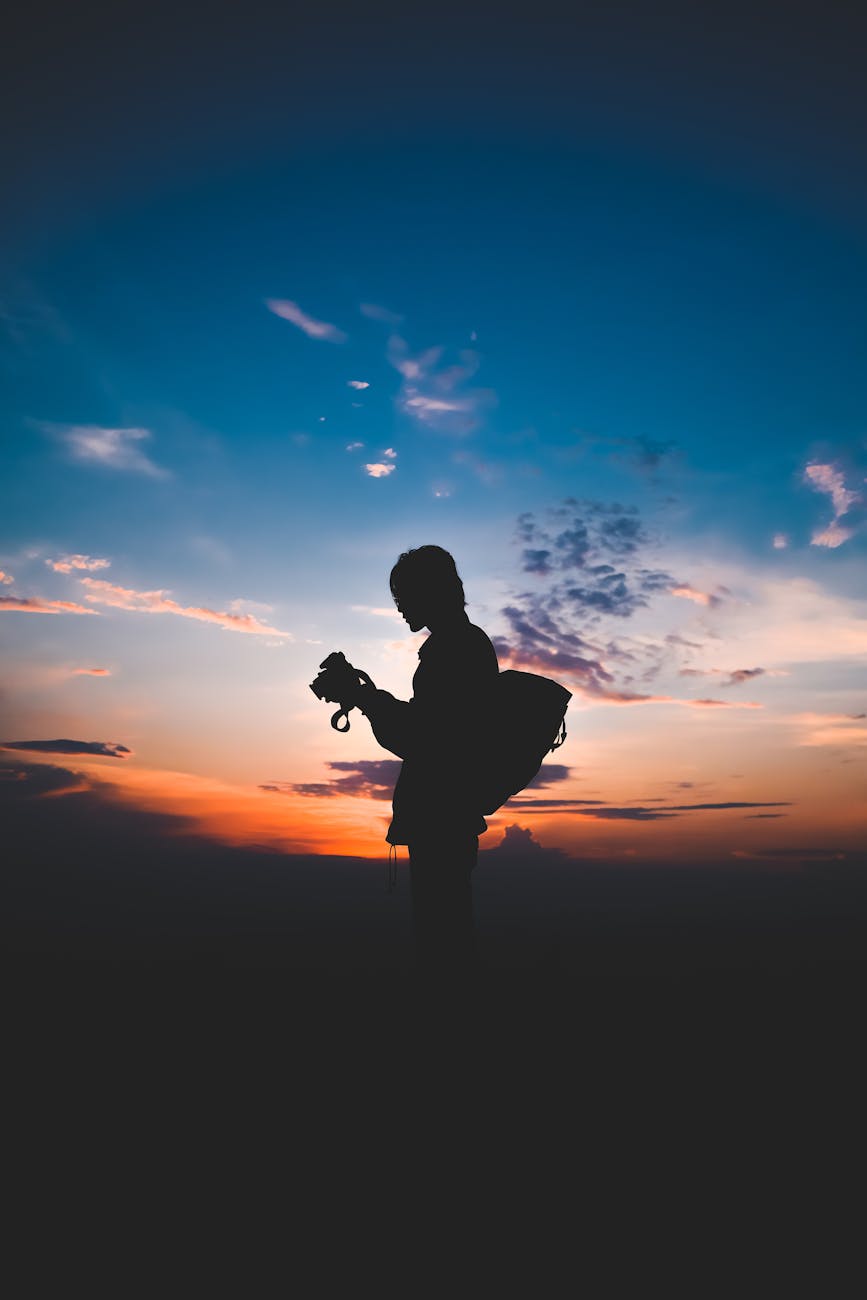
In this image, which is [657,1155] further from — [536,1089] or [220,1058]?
[220,1058]

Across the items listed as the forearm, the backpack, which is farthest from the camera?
the backpack

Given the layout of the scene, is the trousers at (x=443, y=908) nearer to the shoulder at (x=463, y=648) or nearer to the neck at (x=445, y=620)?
the shoulder at (x=463, y=648)

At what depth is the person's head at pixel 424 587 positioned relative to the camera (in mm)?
3338

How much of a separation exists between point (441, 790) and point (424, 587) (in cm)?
108

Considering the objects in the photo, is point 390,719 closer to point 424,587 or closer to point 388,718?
point 388,718

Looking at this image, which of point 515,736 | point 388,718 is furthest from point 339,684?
point 515,736

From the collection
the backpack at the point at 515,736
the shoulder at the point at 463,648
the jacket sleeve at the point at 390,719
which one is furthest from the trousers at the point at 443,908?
the shoulder at the point at 463,648

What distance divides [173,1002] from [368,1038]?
50.5ft

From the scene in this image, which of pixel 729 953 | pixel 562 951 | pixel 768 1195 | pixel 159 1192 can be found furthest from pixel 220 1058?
pixel 729 953

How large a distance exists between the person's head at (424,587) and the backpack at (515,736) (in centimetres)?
54

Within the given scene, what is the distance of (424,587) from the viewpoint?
11.0ft

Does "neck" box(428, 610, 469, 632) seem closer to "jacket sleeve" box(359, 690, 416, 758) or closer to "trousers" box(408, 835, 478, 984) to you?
"jacket sleeve" box(359, 690, 416, 758)

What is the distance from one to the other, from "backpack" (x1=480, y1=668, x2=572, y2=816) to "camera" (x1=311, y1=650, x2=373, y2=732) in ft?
2.27

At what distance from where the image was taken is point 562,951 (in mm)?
71438
